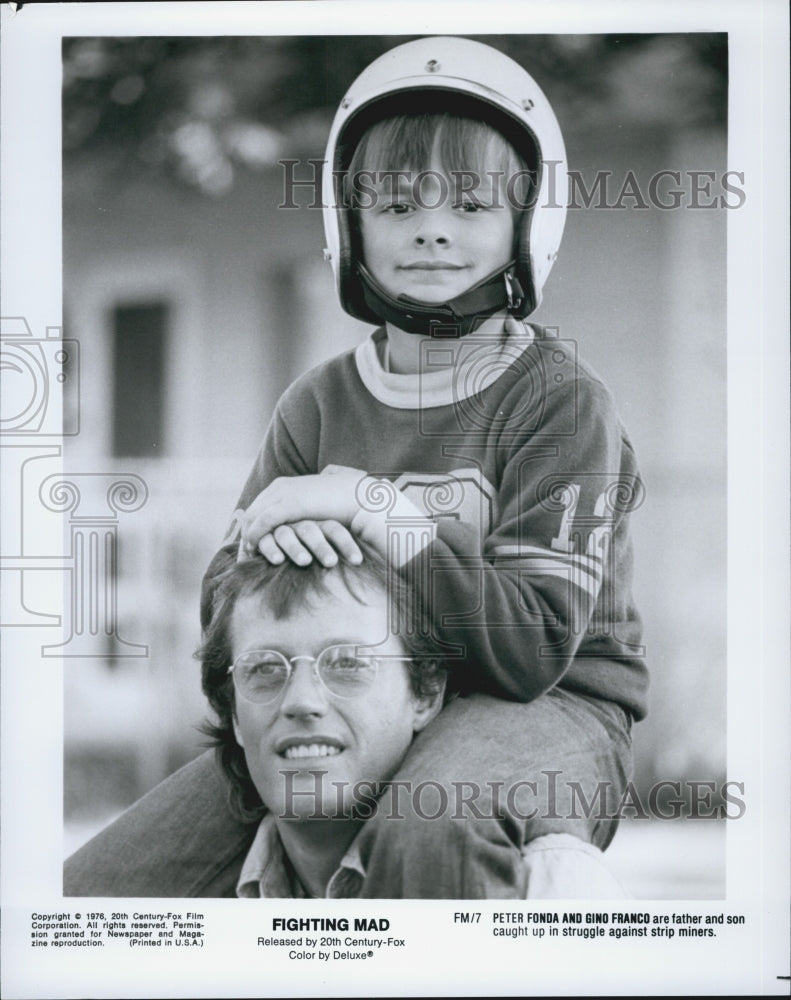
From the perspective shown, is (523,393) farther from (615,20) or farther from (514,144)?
(615,20)

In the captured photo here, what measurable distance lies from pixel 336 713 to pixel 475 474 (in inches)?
16.9

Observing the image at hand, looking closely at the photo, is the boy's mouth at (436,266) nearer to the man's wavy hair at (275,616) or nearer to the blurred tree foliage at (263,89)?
the blurred tree foliage at (263,89)

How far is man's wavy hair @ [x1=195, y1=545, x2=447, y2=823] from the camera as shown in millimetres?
1954

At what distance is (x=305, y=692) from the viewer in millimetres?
1946

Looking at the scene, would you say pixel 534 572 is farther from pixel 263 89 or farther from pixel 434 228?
pixel 263 89

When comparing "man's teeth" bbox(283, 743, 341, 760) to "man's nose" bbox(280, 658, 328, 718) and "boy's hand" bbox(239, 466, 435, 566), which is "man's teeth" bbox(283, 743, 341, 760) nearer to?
"man's nose" bbox(280, 658, 328, 718)

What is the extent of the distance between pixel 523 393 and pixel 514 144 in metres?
0.39

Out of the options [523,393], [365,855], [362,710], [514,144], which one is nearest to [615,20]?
[514,144]

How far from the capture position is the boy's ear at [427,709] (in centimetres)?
195

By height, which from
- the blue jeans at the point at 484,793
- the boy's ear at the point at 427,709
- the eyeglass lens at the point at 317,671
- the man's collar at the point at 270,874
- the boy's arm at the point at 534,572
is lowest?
the man's collar at the point at 270,874

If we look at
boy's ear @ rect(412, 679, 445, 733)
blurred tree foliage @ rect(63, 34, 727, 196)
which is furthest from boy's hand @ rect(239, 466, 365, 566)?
blurred tree foliage @ rect(63, 34, 727, 196)

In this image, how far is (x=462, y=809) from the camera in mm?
1940

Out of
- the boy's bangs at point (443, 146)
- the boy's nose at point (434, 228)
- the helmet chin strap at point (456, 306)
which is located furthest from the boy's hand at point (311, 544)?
the boy's bangs at point (443, 146)

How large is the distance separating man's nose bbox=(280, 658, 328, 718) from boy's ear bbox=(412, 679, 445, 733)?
0.47ft
